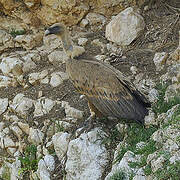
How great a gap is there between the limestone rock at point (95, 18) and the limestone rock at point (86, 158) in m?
3.12

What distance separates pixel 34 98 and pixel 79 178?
2.10m

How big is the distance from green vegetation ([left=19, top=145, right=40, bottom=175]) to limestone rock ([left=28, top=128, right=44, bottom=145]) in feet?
0.45

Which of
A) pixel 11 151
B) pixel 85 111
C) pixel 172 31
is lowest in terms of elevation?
pixel 11 151

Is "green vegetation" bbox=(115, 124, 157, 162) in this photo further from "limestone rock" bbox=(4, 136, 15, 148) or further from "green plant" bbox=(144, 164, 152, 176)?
"limestone rock" bbox=(4, 136, 15, 148)

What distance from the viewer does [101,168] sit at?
5.23 m

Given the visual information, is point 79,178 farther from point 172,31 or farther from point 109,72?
point 172,31

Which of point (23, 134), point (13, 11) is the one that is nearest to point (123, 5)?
point (13, 11)

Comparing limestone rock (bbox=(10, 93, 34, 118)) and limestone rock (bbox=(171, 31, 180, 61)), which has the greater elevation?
limestone rock (bbox=(171, 31, 180, 61))

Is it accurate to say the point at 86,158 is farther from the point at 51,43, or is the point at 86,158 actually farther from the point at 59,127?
the point at 51,43

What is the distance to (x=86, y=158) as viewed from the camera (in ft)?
17.6

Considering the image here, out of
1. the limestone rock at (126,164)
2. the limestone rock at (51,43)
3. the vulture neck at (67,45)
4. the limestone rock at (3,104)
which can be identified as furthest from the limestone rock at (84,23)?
the limestone rock at (126,164)

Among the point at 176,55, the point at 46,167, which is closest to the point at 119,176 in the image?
the point at 46,167

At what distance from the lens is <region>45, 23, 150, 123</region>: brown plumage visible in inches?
216

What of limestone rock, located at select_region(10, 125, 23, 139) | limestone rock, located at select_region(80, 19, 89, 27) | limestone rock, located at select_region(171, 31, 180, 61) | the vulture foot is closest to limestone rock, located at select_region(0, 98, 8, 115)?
limestone rock, located at select_region(10, 125, 23, 139)
